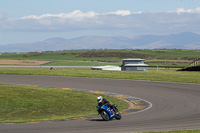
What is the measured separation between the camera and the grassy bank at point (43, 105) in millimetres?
23141

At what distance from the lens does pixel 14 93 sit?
3031 cm

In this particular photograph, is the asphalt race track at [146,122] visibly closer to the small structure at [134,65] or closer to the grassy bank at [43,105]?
the grassy bank at [43,105]

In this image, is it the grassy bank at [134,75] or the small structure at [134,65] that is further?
the small structure at [134,65]

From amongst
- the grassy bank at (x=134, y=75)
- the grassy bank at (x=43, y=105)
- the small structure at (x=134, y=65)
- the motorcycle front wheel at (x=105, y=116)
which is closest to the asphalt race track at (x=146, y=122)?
the motorcycle front wheel at (x=105, y=116)

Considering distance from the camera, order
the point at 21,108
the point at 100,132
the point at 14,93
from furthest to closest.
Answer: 1. the point at 14,93
2. the point at 21,108
3. the point at 100,132

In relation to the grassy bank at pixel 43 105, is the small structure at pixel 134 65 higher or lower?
higher

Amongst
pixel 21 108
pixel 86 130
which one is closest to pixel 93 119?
pixel 86 130

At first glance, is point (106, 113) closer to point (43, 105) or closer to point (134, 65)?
point (43, 105)

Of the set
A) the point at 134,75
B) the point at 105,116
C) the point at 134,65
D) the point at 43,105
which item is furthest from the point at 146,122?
the point at 134,65

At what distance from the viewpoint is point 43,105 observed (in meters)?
26.1

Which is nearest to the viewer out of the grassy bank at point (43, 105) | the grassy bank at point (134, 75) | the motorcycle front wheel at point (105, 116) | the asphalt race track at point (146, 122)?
the asphalt race track at point (146, 122)

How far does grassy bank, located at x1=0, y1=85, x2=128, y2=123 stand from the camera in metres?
23.1

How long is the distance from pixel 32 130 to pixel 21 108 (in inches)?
333

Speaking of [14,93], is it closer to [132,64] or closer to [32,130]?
[32,130]
